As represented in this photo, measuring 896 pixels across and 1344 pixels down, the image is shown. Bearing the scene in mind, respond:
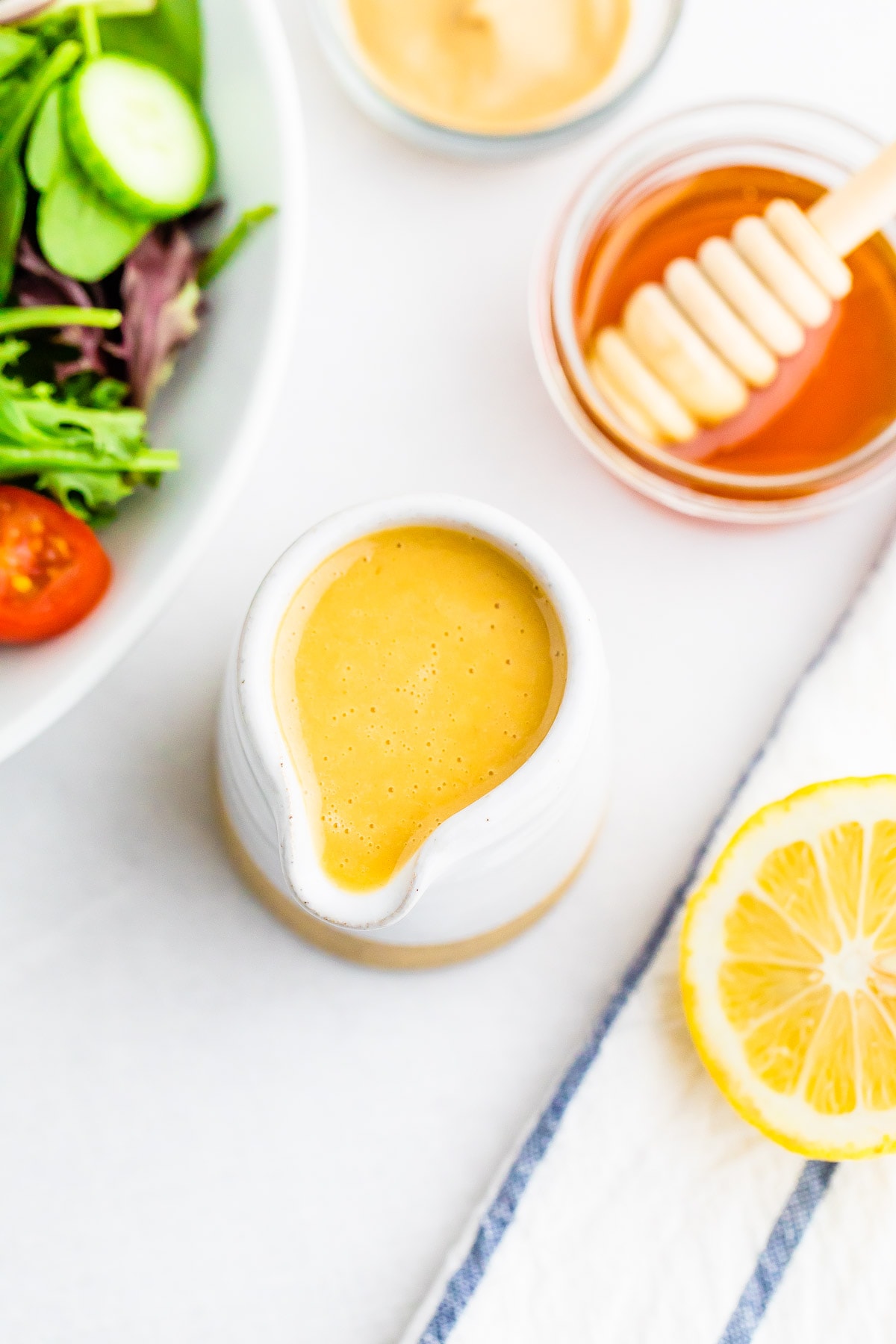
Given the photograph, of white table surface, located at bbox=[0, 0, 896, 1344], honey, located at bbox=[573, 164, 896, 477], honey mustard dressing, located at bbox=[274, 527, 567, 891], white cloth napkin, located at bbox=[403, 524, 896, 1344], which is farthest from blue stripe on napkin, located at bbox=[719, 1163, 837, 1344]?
honey, located at bbox=[573, 164, 896, 477]

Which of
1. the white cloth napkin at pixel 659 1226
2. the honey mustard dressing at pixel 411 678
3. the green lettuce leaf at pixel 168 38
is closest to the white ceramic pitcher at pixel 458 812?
the honey mustard dressing at pixel 411 678

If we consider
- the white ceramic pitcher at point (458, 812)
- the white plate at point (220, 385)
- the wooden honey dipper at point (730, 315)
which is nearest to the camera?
the white ceramic pitcher at point (458, 812)

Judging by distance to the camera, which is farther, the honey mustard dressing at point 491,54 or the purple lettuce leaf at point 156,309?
the honey mustard dressing at point 491,54

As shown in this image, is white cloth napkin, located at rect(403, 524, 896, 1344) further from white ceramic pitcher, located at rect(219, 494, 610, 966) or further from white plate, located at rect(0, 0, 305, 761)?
white plate, located at rect(0, 0, 305, 761)

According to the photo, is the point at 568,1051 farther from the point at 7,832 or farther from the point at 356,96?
the point at 356,96

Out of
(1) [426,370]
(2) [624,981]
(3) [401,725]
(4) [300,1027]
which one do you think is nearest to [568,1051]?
(2) [624,981]

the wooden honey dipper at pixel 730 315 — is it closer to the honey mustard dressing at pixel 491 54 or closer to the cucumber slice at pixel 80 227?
the honey mustard dressing at pixel 491 54

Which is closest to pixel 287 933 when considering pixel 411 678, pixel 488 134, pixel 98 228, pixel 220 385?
pixel 411 678
